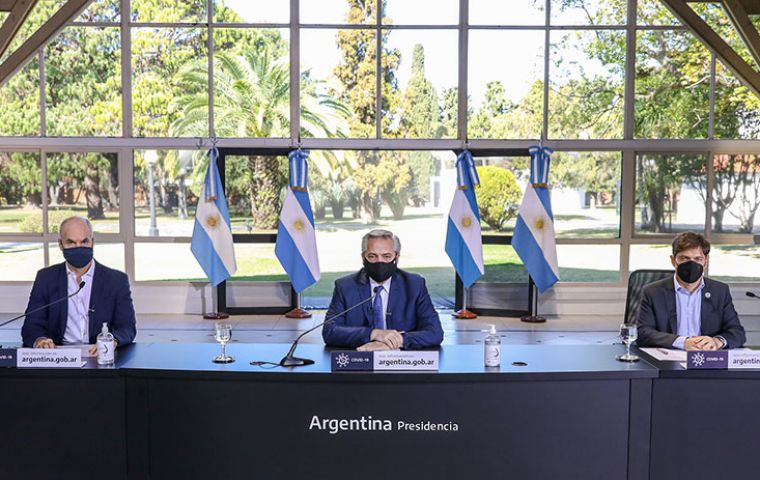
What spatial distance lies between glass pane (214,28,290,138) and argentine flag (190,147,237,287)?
2.35 feet

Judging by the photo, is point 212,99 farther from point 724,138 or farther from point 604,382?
point 604,382

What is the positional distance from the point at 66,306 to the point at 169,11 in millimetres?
5518

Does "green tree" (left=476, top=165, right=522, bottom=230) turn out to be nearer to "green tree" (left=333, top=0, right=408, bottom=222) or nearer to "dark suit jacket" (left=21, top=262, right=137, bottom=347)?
"green tree" (left=333, top=0, right=408, bottom=222)

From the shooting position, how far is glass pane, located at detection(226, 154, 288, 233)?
826cm

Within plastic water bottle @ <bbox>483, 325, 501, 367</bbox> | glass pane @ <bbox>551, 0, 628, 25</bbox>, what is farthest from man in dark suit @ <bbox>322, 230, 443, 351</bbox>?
glass pane @ <bbox>551, 0, 628, 25</bbox>

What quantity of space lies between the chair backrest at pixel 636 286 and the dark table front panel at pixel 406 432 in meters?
1.62

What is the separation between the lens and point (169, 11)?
8164 mm

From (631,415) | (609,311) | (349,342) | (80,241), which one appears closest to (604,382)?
(631,415)

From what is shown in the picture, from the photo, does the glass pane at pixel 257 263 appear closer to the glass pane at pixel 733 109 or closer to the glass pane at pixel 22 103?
the glass pane at pixel 22 103

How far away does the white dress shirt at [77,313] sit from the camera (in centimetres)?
352

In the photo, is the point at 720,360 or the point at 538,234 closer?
the point at 720,360

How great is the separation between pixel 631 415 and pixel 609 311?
A: 229 inches

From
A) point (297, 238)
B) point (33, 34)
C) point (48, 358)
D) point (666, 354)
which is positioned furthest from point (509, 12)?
point (48, 358)

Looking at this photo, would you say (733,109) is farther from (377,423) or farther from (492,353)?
(377,423)
